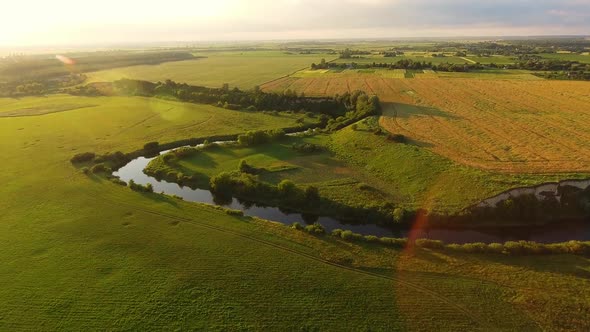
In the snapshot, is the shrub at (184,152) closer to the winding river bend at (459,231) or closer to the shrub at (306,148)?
the shrub at (306,148)

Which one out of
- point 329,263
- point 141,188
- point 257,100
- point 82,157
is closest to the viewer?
point 329,263

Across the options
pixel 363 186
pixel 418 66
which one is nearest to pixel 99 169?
pixel 363 186

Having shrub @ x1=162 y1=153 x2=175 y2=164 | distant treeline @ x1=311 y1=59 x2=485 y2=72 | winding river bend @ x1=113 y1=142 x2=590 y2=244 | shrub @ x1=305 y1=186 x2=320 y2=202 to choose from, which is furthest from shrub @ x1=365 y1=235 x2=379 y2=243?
distant treeline @ x1=311 y1=59 x2=485 y2=72

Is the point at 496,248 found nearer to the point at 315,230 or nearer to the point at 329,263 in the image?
the point at 329,263

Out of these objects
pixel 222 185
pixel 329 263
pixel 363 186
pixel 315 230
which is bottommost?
pixel 329 263

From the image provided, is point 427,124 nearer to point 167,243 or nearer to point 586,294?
point 586,294

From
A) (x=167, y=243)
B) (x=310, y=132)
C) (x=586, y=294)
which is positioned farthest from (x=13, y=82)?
(x=586, y=294)

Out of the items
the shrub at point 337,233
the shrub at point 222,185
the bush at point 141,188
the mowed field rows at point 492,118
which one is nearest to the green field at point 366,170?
the shrub at point 222,185
